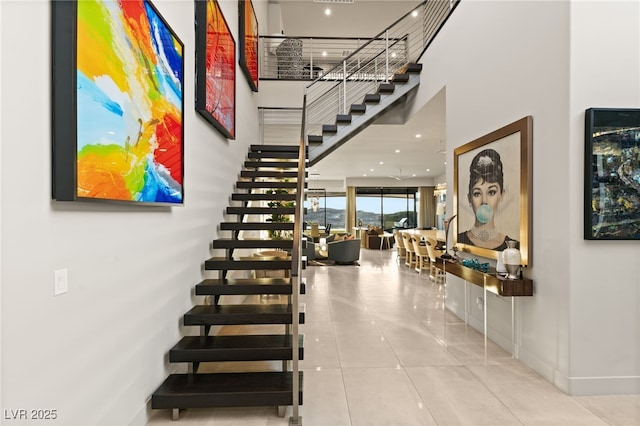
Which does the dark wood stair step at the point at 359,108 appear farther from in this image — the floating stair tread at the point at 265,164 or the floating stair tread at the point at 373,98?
the floating stair tread at the point at 265,164

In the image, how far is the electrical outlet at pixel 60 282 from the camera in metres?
1.67

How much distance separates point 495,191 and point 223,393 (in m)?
3.21

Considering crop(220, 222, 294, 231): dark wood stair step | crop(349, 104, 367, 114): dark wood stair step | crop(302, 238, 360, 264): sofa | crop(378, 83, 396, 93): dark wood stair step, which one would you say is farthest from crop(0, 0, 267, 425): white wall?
crop(302, 238, 360, 264): sofa

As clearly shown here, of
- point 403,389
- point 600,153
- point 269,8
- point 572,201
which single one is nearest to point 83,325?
point 403,389

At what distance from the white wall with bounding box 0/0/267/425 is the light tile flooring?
0.63 meters

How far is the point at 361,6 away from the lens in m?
9.54

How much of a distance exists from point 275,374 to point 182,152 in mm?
1907

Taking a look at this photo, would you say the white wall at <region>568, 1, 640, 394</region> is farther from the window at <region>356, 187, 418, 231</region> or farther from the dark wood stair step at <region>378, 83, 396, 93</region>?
the window at <region>356, 187, 418, 231</region>

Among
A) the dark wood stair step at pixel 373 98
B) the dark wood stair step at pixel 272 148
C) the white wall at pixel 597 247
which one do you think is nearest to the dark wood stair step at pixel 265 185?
the dark wood stair step at pixel 272 148

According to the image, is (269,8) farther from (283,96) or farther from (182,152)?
(182,152)

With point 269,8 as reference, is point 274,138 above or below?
below

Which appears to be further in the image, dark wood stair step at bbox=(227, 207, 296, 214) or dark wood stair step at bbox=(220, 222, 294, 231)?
dark wood stair step at bbox=(227, 207, 296, 214)

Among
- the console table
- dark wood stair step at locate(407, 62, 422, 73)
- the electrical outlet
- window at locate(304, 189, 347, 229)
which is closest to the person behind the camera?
the electrical outlet

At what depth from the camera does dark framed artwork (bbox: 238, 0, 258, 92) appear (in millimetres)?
5711
